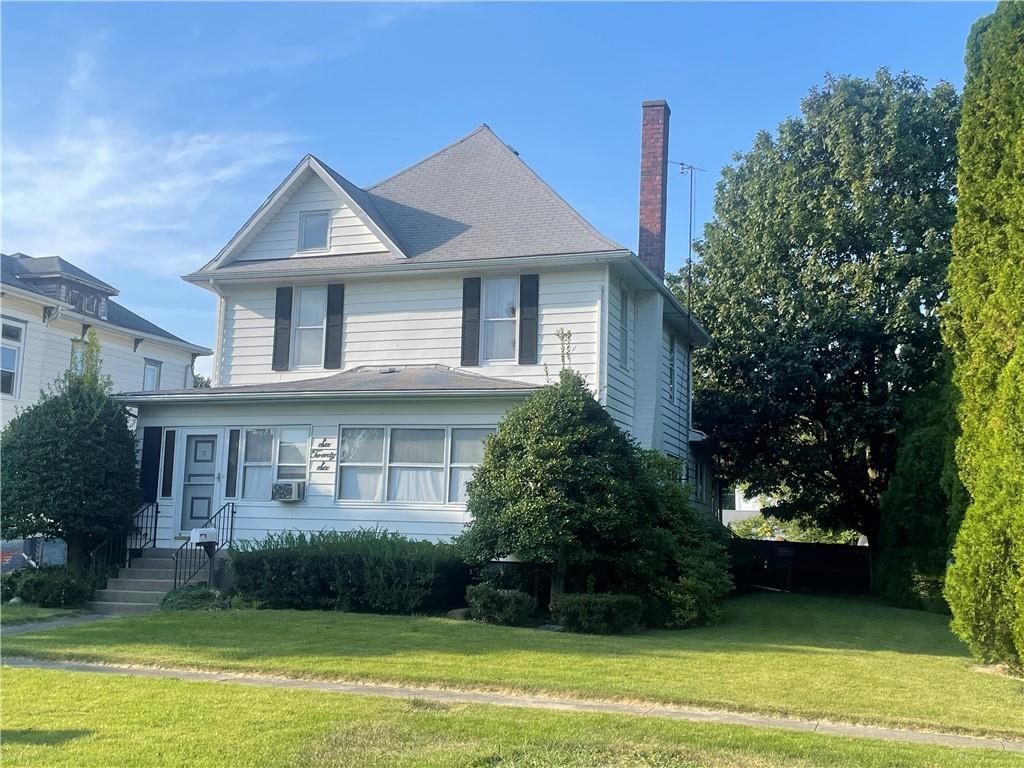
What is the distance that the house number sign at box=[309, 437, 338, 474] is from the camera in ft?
58.2

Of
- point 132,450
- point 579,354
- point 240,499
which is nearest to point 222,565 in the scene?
point 240,499

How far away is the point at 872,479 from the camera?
25.3m

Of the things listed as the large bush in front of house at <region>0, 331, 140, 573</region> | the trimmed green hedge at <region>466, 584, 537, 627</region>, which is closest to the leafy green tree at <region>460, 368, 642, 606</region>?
the trimmed green hedge at <region>466, 584, 537, 627</region>

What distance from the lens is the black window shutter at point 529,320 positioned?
18203 mm

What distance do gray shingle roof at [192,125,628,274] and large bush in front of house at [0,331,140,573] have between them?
13.3 feet

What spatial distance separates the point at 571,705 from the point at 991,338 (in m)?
8.27

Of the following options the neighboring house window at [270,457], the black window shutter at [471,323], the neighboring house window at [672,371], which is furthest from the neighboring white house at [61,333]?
the neighboring house window at [672,371]

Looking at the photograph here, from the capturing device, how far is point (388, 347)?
63.0 ft

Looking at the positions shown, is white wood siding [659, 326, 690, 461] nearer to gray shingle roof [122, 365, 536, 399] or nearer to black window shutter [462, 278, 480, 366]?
black window shutter [462, 278, 480, 366]

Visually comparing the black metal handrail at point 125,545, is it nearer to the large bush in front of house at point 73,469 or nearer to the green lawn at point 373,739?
the large bush in front of house at point 73,469

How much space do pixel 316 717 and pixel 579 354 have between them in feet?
36.0

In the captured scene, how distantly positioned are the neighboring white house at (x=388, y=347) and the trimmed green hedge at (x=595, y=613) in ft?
12.5

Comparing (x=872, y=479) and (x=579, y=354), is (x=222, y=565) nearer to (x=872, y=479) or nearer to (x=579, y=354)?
(x=579, y=354)

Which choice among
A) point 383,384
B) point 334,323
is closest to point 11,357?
point 334,323
